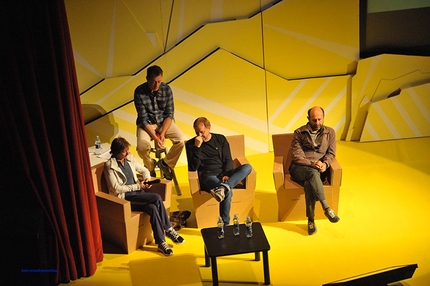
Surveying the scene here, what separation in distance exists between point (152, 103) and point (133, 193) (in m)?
1.37

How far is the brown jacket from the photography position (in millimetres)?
5516

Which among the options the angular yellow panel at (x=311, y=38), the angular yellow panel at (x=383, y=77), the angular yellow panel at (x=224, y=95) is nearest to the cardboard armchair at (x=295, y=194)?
the angular yellow panel at (x=224, y=95)

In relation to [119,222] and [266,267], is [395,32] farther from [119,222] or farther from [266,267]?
[119,222]

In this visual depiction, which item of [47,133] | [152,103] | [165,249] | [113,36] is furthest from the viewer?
[113,36]

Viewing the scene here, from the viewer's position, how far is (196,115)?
7328 mm

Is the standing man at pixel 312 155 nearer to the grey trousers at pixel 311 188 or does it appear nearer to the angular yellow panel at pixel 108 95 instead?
the grey trousers at pixel 311 188

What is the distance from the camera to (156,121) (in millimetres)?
6285

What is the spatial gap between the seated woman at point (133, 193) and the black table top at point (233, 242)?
555mm

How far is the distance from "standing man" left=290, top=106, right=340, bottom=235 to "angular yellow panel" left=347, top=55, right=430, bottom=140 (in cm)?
218

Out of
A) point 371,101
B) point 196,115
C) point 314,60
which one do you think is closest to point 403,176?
point 371,101

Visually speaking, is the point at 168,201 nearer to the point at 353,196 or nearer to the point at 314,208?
the point at 314,208

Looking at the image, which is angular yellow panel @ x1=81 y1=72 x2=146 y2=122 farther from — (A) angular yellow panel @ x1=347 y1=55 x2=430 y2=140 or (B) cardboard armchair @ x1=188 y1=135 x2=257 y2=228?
(A) angular yellow panel @ x1=347 y1=55 x2=430 y2=140

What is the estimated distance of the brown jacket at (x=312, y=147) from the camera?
5516 mm

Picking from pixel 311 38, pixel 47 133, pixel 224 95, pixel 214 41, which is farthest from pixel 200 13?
pixel 47 133
